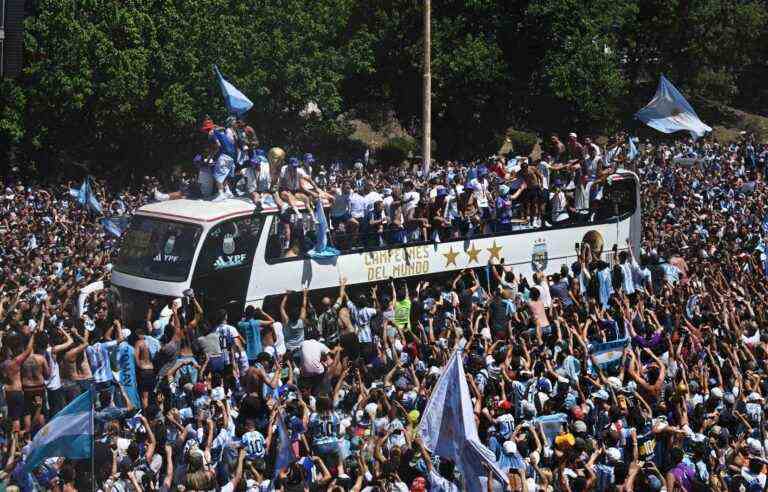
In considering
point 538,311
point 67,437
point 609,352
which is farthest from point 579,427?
point 538,311

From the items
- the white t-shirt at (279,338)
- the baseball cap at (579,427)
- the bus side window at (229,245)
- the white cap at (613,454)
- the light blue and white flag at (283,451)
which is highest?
the light blue and white flag at (283,451)

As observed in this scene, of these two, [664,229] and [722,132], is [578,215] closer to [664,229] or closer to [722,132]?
[664,229]

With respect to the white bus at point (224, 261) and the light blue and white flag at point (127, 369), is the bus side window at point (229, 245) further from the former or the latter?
the light blue and white flag at point (127, 369)

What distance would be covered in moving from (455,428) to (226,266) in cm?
588

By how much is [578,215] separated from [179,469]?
9881 mm

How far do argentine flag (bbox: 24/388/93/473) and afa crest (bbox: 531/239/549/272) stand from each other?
31.1 ft

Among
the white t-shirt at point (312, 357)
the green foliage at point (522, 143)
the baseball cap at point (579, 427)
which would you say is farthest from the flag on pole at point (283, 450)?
the green foliage at point (522, 143)

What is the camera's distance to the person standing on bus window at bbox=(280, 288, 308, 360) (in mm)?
14844

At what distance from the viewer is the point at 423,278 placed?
17031 mm

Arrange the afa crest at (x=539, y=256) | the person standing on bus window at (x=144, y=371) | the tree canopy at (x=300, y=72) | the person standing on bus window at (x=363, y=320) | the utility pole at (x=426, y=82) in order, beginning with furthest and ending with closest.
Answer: the tree canopy at (x=300, y=72) < the utility pole at (x=426, y=82) < the afa crest at (x=539, y=256) < the person standing on bus window at (x=363, y=320) < the person standing on bus window at (x=144, y=371)

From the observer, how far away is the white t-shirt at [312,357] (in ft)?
44.7

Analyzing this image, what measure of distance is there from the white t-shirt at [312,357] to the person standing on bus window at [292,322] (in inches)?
33.8

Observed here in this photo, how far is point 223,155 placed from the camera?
15.9 meters

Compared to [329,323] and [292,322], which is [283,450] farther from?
[329,323]
